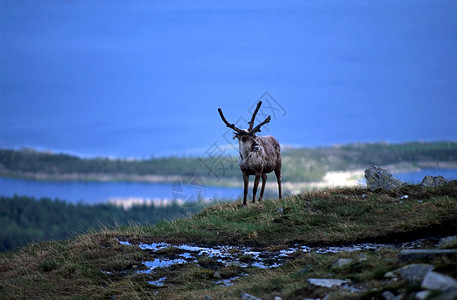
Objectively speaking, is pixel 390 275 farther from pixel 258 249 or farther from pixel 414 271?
pixel 258 249

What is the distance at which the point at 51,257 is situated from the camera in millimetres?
15195

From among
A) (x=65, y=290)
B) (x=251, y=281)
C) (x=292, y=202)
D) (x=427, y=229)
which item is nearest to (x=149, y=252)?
(x=65, y=290)

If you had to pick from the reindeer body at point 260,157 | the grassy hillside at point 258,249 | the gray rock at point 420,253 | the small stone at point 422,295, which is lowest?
the grassy hillside at point 258,249

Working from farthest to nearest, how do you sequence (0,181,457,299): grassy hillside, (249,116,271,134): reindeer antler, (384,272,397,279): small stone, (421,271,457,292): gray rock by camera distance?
(249,116,271,134): reindeer antler < (0,181,457,299): grassy hillside < (384,272,397,279): small stone < (421,271,457,292): gray rock

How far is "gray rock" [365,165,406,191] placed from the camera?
765 inches

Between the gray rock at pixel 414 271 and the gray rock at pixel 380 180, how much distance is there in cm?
1077

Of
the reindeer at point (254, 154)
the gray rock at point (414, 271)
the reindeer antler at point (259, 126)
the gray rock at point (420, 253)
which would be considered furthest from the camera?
the reindeer antler at point (259, 126)

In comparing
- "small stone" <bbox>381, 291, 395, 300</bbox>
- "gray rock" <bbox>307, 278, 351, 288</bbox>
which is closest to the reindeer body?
"gray rock" <bbox>307, 278, 351, 288</bbox>

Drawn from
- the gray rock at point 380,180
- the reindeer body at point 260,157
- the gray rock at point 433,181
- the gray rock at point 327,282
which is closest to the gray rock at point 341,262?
the gray rock at point 327,282

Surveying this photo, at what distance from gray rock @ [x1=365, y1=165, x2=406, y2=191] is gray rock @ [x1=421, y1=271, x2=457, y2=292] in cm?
1249

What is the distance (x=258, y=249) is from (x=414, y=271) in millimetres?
6509

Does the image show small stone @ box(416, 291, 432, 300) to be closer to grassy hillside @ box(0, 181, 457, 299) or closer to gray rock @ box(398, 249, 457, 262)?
grassy hillside @ box(0, 181, 457, 299)

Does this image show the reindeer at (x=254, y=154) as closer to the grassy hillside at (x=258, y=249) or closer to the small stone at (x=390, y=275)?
the grassy hillside at (x=258, y=249)

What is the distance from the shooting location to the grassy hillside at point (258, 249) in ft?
31.8
